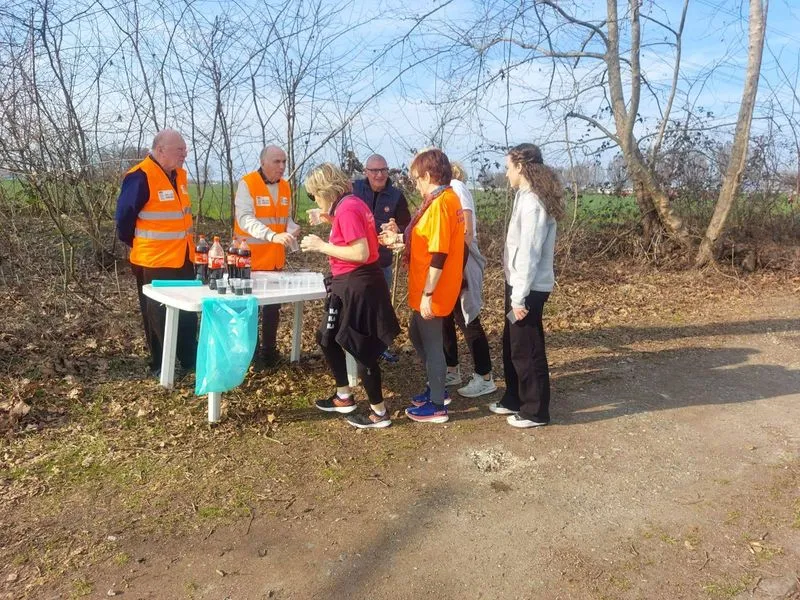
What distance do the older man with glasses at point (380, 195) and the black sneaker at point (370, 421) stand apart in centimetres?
141

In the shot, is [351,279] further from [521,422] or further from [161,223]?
[161,223]

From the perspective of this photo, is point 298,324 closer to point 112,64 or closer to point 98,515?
Answer: point 98,515

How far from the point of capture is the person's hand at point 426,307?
3746 mm

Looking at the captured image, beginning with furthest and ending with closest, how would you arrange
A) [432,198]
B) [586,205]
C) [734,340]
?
[586,205] → [734,340] → [432,198]

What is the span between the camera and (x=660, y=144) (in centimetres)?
966

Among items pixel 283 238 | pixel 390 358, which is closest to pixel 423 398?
pixel 390 358

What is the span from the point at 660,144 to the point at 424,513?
8423 mm

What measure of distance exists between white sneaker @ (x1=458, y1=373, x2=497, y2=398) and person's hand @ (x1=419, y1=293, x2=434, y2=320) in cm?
94

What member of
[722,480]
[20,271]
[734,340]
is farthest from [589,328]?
[20,271]

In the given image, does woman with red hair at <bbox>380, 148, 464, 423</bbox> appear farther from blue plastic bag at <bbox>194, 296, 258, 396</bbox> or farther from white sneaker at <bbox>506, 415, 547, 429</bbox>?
blue plastic bag at <bbox>194, 296, 258, 396</bbox>

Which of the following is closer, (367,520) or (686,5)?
(367,520)

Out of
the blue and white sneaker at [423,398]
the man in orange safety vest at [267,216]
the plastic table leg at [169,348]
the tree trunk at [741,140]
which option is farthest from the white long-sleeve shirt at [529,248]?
the tree trunk at [741,140]

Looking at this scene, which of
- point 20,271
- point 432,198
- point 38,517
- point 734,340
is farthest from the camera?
point 20,271

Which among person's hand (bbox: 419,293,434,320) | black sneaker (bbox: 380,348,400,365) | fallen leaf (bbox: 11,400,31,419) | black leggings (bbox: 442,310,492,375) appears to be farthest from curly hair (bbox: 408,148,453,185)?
fallen leaf (bbox: 11,400,31,419)
